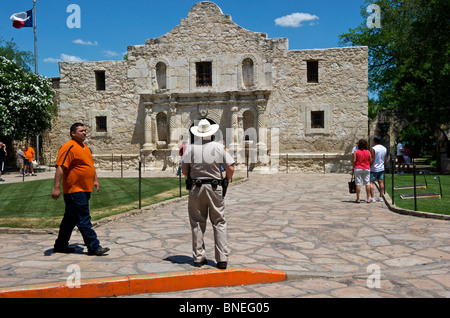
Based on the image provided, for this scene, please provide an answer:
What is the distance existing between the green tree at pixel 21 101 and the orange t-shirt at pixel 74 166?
1848cm

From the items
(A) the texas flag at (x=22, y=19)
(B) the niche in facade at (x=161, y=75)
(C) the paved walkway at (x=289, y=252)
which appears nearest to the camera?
(C) the paved walkway at (x=289, y=252)

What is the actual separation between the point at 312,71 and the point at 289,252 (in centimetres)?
1776

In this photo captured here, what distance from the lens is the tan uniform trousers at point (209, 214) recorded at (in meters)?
4.97

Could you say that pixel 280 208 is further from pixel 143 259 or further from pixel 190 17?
pixel 190 17

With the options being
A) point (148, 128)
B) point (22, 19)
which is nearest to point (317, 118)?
point (148, 128)

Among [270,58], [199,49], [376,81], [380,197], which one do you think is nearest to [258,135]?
[270,58]

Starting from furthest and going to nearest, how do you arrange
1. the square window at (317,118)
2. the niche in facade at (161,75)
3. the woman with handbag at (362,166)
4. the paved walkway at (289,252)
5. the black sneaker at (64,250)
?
1. the niche in facade at (161,75)
2. the square window at (317,118)
3. the woman with handbag at (362,166)
4. the black sneaker at (64,250)
5. the paved walkway at (289,252)

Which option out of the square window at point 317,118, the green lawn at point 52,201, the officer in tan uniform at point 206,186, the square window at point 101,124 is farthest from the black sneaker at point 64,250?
the square window at point 101,124

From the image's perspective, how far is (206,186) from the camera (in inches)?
197

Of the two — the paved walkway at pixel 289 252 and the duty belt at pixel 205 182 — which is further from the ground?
the duty belt at pixel 205 182

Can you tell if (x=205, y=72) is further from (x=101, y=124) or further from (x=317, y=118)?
(x=101, y=124)

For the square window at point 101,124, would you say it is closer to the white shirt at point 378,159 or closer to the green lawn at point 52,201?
the green lawn at point 52,201

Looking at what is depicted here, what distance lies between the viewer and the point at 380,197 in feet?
36.9

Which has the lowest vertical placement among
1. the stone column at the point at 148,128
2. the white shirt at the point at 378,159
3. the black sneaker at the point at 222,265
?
the black sneaker at the point at 222,265
